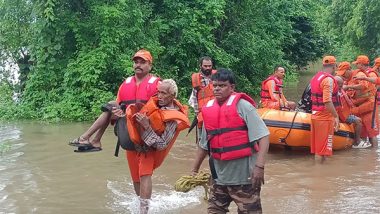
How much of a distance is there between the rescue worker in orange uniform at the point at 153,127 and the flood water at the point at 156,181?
2.89 feet

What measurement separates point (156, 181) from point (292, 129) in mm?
2643

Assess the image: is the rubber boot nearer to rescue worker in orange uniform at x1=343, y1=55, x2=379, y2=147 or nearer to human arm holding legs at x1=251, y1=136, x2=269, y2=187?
rescue worker in orange uniform at x1=343, y1=55, x2=379, y2=147

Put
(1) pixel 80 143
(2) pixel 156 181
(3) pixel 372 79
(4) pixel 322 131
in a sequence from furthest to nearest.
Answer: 1. (3) pixel 372 79
2. (4) pixel 322 131
3. (2) pixel 156 181
4. (1) pixel 80 143

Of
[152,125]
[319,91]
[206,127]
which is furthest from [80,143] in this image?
[319,91]

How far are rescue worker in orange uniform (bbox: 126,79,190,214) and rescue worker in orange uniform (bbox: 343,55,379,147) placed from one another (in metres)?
5.18

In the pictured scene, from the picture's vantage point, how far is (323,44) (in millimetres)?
28906

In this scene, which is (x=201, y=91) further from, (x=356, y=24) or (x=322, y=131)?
(x=356, y=24)

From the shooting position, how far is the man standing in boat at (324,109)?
7.96 metres

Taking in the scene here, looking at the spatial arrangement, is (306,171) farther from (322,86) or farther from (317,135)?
(322,86)

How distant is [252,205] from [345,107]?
5368mm

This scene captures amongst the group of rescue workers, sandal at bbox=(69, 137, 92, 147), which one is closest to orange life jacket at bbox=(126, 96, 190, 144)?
the group of rescue workers

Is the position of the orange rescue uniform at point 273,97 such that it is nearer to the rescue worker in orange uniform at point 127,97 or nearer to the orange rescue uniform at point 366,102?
the orange rescue uniform at point 366,102

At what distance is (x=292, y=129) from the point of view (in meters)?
8.88

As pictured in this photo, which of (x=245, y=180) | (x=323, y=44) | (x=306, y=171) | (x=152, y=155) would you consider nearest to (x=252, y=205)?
(x=245, y=180)
